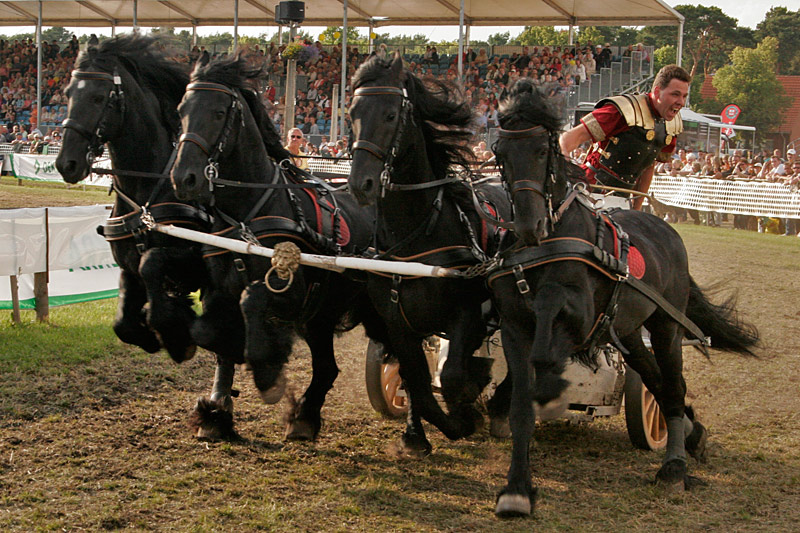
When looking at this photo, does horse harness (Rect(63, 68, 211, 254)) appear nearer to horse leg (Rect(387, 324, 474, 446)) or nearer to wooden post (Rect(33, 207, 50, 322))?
horse leg (Rect(387, 324, 474, 446))

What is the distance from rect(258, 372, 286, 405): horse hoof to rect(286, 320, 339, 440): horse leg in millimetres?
818

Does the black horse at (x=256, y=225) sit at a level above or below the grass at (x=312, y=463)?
above

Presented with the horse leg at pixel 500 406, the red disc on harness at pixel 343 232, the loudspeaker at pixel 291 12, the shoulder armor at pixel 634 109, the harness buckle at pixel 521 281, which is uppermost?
the loudspeaker at pixel 291 12

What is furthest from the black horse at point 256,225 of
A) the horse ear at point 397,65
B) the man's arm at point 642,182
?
the man's arm at point 642,182

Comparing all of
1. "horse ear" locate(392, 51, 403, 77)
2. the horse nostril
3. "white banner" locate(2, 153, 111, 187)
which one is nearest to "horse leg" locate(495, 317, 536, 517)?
the horse nostril

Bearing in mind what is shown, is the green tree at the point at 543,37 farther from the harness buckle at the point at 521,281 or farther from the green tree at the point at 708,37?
the harness buckle at the point at 521,281

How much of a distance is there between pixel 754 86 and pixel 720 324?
6308cm

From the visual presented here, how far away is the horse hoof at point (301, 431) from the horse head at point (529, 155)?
229 cm

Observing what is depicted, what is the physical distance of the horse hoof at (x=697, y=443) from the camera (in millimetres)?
5551

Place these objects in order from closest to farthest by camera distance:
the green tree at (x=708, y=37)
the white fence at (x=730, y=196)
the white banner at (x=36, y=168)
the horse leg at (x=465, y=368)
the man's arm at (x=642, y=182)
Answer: the horse leg at (x=465, y=368)
the man's arm at (x=642, y=182)
the white fence at (x=730, y=196)
the white banner at (x=36, y=168)
the green tree at (x=708, y=37)

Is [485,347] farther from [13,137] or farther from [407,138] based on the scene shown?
[13,137]

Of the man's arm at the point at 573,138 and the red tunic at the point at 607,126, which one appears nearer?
the man's arm at the point at 573,138

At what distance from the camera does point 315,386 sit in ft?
19.5

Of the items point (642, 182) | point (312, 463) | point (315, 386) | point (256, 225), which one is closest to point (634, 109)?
point (642, 182)
